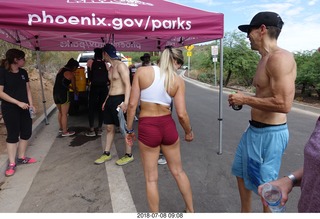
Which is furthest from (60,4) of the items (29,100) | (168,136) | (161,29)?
(168,136)

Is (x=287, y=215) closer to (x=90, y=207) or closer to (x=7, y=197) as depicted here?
(x=90, y=207)

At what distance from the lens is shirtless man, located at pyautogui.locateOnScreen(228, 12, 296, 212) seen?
2045mm

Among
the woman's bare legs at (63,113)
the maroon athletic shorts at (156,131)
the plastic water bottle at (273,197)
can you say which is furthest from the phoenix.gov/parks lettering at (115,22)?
the woman's bare legs at (63,113)

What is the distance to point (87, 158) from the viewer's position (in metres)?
4.73

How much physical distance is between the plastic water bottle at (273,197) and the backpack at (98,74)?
465 cm

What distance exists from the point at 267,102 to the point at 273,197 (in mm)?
858

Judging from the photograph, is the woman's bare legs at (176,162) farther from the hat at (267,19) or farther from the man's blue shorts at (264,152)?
the hat at (267,19)

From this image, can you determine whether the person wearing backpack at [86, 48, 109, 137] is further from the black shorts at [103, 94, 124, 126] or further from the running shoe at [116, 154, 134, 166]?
the running shoe at [116, 154, 134, 166]

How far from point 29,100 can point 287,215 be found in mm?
4189

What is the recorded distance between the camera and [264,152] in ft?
7.49

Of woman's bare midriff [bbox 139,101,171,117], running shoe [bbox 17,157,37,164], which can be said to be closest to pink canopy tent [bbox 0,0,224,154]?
woman's bare midriff [bbox 139,101,171,117]

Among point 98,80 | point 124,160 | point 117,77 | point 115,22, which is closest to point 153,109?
point 115,22

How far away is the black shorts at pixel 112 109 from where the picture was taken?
14.2ft

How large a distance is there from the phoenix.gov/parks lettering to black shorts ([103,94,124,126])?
1278 millimetres
